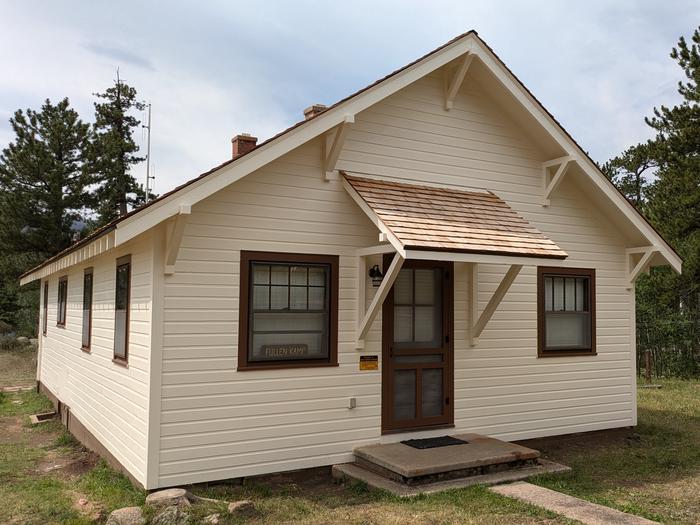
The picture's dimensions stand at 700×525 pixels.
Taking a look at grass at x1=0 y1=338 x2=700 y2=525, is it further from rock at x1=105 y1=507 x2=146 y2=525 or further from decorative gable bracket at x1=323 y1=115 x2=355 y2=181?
decorative gable bracket at x1=323 y1=115 x2=355 y2=181

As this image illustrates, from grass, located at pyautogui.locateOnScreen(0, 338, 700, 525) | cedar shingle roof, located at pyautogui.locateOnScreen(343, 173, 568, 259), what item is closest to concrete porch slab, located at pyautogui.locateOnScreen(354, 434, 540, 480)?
grass, located at pyautogui.locateOnScreen(0, 338, 700, 525)

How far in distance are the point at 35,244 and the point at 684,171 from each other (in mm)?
23228

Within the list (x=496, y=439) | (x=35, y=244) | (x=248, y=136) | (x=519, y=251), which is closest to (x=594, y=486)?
(x=496, y=439)

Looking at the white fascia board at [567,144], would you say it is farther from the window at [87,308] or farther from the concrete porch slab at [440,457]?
the window at [87,308]

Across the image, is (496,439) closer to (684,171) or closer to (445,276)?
(445,276)

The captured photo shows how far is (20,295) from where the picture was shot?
2812 centimetres

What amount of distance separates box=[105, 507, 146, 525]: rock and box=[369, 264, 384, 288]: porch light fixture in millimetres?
3551

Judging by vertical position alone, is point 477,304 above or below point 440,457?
above

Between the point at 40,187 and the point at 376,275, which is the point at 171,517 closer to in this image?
the point at 376,275

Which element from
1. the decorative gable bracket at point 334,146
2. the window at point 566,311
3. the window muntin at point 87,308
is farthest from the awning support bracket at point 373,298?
the window muntin at point 87,308

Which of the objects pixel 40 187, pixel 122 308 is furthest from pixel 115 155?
pixel 122 308

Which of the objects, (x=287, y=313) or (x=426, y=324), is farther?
(x=426, y=324)

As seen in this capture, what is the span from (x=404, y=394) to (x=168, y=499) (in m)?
3.18

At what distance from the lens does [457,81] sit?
Answer: 827cm
